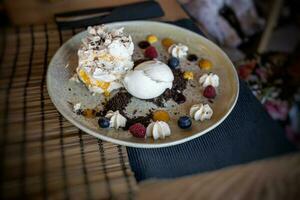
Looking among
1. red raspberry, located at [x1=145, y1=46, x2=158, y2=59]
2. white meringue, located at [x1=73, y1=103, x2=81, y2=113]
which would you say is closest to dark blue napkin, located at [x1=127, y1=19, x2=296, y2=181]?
white meringue, located at [x1=73, y1=103, x2=81, y2=113]

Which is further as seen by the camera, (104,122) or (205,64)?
(205,64)

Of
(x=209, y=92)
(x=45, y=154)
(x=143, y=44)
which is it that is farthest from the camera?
(x=143, y=44)

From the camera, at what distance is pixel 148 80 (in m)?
0.63

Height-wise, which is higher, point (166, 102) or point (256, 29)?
point (166, 102)

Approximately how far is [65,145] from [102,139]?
7 centimetres

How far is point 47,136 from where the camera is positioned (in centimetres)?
60

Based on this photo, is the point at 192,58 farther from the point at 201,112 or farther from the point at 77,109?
the point at 77,109

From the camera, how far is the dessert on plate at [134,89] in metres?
0.61

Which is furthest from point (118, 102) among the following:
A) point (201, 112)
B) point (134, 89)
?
point (201, 112)

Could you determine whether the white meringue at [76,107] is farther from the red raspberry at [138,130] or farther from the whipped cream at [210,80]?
the whipped cream at [210,80]

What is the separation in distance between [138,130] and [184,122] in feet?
0.30

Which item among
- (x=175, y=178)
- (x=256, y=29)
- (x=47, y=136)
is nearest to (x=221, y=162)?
(x=175, y=178)

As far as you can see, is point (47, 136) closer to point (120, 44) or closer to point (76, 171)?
point (76, 171)

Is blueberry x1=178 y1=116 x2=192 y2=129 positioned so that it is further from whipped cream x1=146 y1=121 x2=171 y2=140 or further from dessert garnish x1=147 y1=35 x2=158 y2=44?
dessert garnish x1=147 y1=35 x2=158 y2=44
